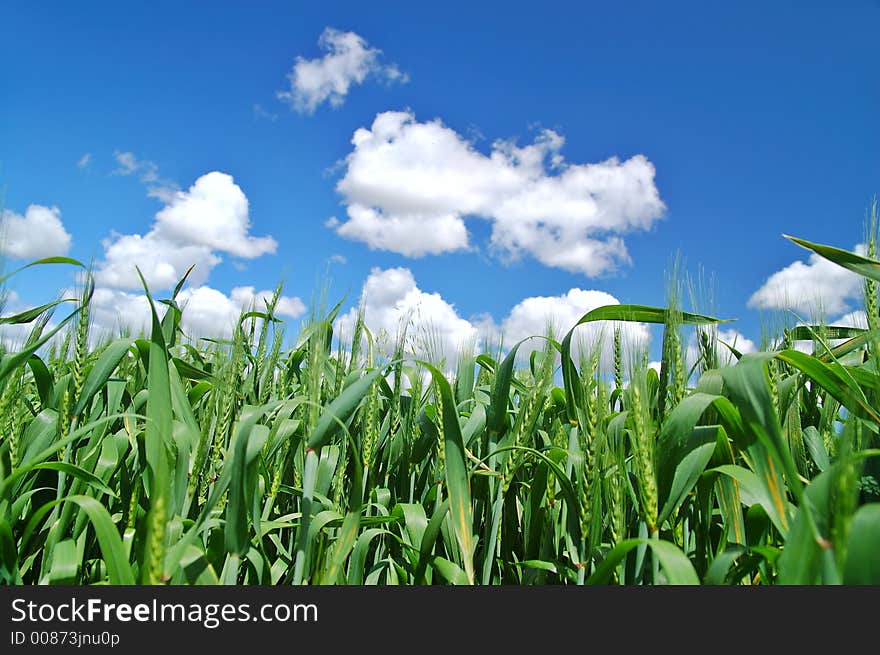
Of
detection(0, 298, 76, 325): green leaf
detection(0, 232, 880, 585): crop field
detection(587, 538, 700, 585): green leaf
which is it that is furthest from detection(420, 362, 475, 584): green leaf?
detection(0, 298, 76, 325): green leaf

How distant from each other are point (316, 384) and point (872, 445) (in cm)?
174

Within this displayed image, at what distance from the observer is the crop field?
44.5 inches

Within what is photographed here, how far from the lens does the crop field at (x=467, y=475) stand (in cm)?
113

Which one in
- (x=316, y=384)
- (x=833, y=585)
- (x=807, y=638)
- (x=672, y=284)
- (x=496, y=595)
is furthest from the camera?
(x=672, y=284)

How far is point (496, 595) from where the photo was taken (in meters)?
1.15

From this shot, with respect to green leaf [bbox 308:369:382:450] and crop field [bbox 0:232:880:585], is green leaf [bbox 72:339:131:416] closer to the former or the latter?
crop field [bbox 0:232:880:585]

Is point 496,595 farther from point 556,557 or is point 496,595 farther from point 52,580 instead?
point 52,580

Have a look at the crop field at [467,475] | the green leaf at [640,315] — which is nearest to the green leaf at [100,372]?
the crop field at [467,475]

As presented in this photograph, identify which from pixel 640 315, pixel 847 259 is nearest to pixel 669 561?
pixel 640 315

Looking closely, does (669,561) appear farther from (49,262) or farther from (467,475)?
(49,262)

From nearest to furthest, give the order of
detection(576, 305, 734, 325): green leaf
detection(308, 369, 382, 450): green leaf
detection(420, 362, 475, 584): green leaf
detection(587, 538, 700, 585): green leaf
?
detection(587, 538, 700, 585): green leaf < detection(308, 369, 382, 450): green leaf < detection(420, 362, 475, 584): green leaf < detection(576, 305, 734, 325): green leaf

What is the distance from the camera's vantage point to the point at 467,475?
144cm

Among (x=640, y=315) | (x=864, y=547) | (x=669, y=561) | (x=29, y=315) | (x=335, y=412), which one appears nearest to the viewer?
(x=864, y=547)

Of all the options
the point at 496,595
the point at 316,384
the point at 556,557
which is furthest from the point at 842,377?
the point at 316,384
